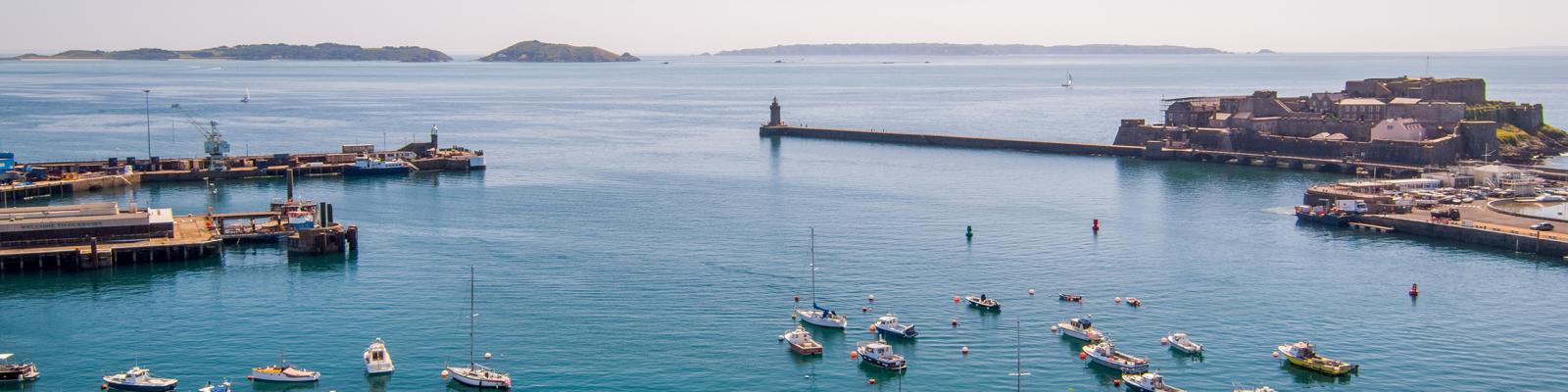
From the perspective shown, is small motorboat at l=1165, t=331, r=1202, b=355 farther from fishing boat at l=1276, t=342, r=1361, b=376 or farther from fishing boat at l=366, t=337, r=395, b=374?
fishing boat at l=366, t=337, r=395, b=374

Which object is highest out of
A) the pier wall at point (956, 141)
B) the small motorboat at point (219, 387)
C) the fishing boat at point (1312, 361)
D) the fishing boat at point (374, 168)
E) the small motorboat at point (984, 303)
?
the pier wall at point (956, 141)

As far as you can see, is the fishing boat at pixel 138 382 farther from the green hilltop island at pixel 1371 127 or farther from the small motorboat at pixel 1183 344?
the green hilltop island at pixel 1371 127

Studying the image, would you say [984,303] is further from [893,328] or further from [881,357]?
[881,357]

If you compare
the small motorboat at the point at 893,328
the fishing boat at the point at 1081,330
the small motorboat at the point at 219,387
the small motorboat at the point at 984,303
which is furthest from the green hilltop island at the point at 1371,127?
the small motorboat at the point at 219,387

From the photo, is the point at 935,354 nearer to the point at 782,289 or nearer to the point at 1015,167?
the point at 782,289

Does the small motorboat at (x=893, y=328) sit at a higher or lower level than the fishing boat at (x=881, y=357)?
higher

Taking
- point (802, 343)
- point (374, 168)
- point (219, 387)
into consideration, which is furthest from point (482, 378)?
point (374, 168)
